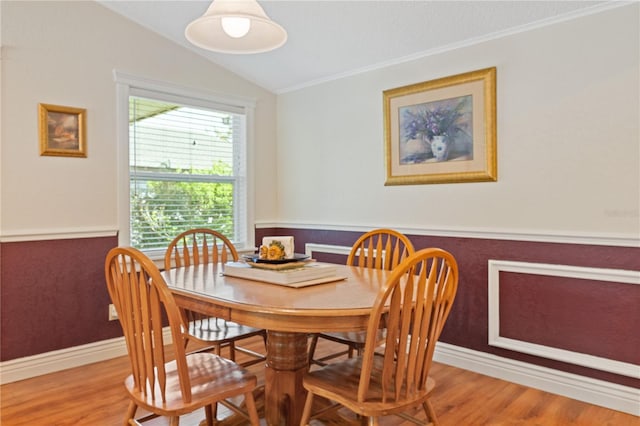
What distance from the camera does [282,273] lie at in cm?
186

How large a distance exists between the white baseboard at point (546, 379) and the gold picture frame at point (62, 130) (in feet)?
9.04

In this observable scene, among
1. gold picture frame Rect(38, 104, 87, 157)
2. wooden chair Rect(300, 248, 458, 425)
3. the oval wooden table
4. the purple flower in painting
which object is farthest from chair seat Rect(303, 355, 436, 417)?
gold picture frame Rect(38, 104, 87, 157)

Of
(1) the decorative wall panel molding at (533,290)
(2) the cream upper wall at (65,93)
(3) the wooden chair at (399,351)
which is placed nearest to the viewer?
(3) the wooden chair at (399,351)

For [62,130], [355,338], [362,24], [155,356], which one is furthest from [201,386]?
[362,24]

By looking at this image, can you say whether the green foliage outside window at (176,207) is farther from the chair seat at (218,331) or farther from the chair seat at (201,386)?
the chair seat at (201,386)

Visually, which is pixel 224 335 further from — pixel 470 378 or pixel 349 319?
pixel 470 378

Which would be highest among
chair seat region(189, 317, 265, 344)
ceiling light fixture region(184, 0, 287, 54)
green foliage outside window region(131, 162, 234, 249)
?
ceiling light fixture region(184, 0, 287, 54)

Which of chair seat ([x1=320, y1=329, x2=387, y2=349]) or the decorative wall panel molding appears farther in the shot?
the decorative wall panel molding

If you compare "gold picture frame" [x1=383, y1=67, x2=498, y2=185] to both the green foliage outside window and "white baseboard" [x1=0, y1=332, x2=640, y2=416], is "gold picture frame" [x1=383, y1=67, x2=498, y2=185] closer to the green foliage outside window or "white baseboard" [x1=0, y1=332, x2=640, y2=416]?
"white baseboard" [x1=0, y1=332, x2=640, y2=416]

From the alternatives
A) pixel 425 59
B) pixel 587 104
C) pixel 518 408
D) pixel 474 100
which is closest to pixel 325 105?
pixel 425 59

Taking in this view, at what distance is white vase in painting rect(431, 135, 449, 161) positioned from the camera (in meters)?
2.97

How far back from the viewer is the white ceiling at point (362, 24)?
8.29ft

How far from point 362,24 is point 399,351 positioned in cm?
215

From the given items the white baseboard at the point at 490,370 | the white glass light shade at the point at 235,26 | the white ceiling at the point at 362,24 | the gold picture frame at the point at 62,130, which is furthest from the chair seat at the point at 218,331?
the white ceiling at the point at 362,24
